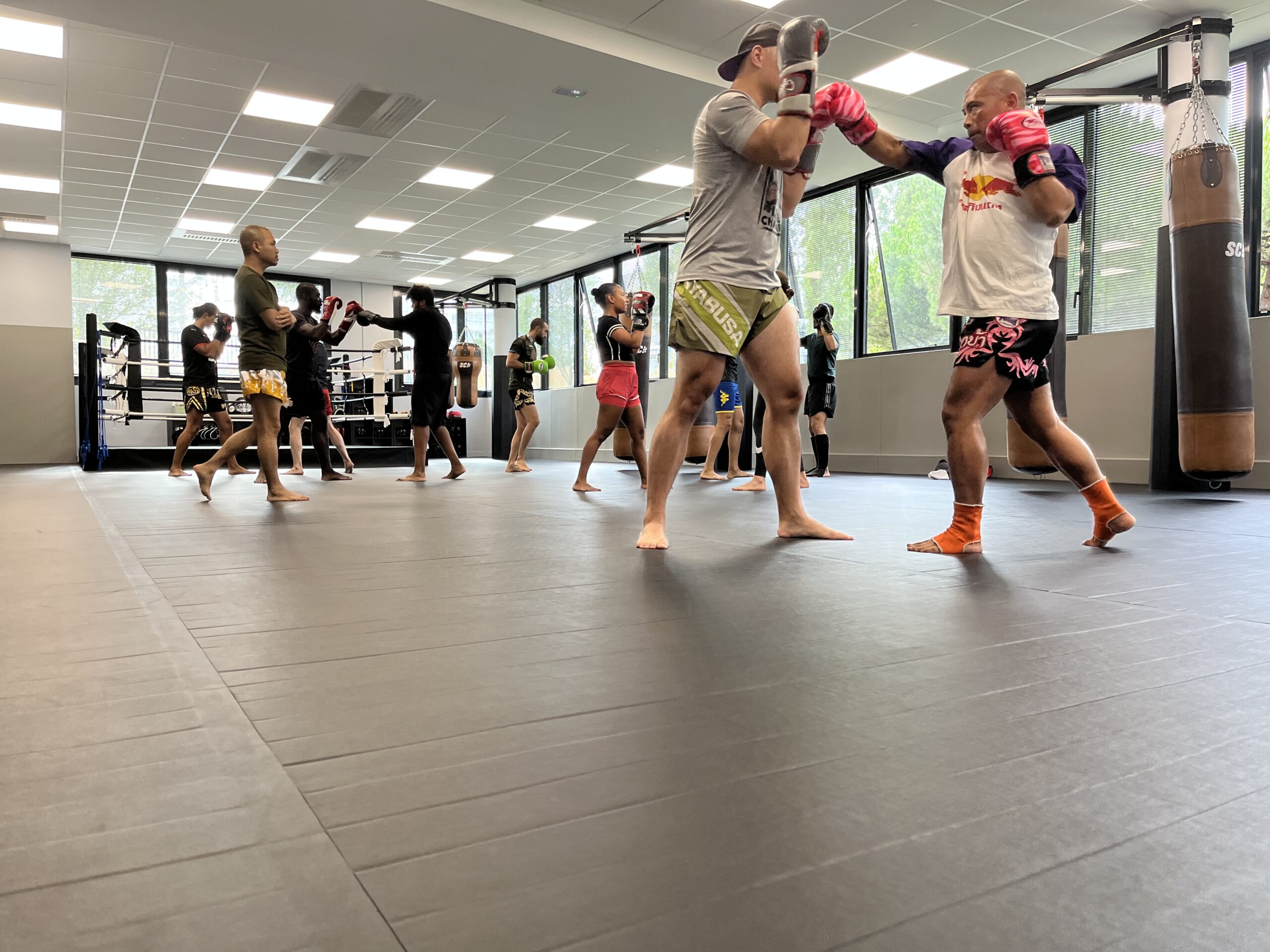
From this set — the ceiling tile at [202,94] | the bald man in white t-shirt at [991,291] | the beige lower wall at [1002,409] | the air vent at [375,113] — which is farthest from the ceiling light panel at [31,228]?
the bald man in white t-shirt at [991,291]

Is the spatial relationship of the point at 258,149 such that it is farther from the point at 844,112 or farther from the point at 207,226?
the point at 844,112

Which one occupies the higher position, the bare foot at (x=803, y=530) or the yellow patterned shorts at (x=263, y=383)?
the yellow patterned shorts at (x=263, y=383)

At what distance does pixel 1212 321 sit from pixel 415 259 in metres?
12.8

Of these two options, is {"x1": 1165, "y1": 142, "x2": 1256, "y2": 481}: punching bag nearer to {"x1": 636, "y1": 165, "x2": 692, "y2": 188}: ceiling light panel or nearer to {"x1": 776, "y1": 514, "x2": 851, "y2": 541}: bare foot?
{"x1": 776, "y1": 514, "x2": 851, "y2": 541}: bare foot

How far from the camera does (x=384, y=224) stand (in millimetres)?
12633

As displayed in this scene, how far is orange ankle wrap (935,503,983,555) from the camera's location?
2.71 meters

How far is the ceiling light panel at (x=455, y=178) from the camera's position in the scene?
10281 millimetres

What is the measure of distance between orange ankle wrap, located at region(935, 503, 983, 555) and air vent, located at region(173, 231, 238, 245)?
42.7ft

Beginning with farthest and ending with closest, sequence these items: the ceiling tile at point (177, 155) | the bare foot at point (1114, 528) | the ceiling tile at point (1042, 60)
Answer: the ceiling tile at point (177, 155)
the ceiling tile at point (1042, 60)
the bare foot at point (1114, 528)

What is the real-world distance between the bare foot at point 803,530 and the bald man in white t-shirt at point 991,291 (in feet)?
A: 1.06

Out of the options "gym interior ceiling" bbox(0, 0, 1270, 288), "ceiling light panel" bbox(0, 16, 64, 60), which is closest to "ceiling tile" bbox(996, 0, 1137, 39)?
"gym interior ceiling" bbox(0, 0, 1270, 288)

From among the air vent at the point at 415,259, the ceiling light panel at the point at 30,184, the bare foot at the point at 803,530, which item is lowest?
the bare foot at the point at 803,530

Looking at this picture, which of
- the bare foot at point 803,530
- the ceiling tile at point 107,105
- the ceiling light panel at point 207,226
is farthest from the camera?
the ceiling light panel at point 207,226

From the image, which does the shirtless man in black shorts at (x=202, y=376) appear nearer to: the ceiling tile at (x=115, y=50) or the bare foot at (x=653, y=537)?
the ceiling tile at (x=115, y=50)
